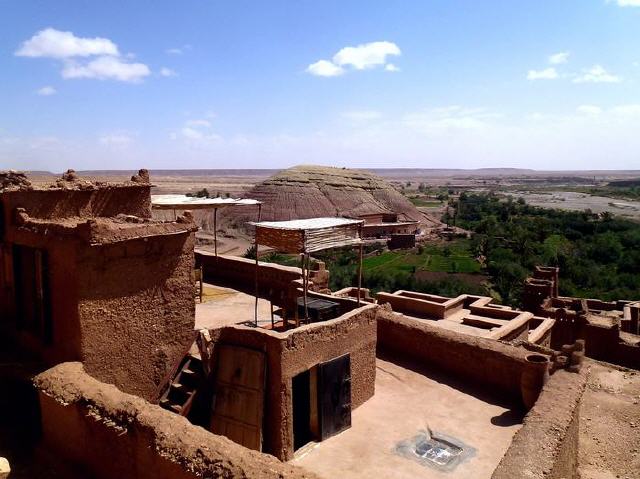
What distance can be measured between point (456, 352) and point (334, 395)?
12.4 ft

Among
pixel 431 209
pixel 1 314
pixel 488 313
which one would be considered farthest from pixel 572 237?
pixel 1 314

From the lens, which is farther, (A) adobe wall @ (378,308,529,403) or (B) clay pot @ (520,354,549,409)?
(A) adobe wall @ (378,308,529,403)

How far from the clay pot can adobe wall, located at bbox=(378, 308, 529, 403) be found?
0.15 metres

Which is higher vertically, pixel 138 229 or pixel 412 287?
pixel 138 229

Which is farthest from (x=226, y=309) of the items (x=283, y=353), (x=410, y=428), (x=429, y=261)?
(x=429, y=261)

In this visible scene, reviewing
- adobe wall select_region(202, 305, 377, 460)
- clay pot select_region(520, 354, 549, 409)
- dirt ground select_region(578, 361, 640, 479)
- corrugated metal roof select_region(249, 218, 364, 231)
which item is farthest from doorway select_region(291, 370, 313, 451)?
dirt ground select_region(578, 361, 640, 479)

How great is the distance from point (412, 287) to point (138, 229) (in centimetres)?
2958

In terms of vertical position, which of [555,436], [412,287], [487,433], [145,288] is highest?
[145,288]

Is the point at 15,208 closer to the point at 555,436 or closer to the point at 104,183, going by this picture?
the point at 104,183

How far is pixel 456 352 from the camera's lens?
11812 mm

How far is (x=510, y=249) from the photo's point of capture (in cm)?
5388

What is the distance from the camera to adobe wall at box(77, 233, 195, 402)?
7684 millimetres

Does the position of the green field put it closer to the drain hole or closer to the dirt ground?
the dirt ground

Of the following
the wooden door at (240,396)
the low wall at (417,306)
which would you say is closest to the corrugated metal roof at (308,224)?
the wooden door at (240,396)
